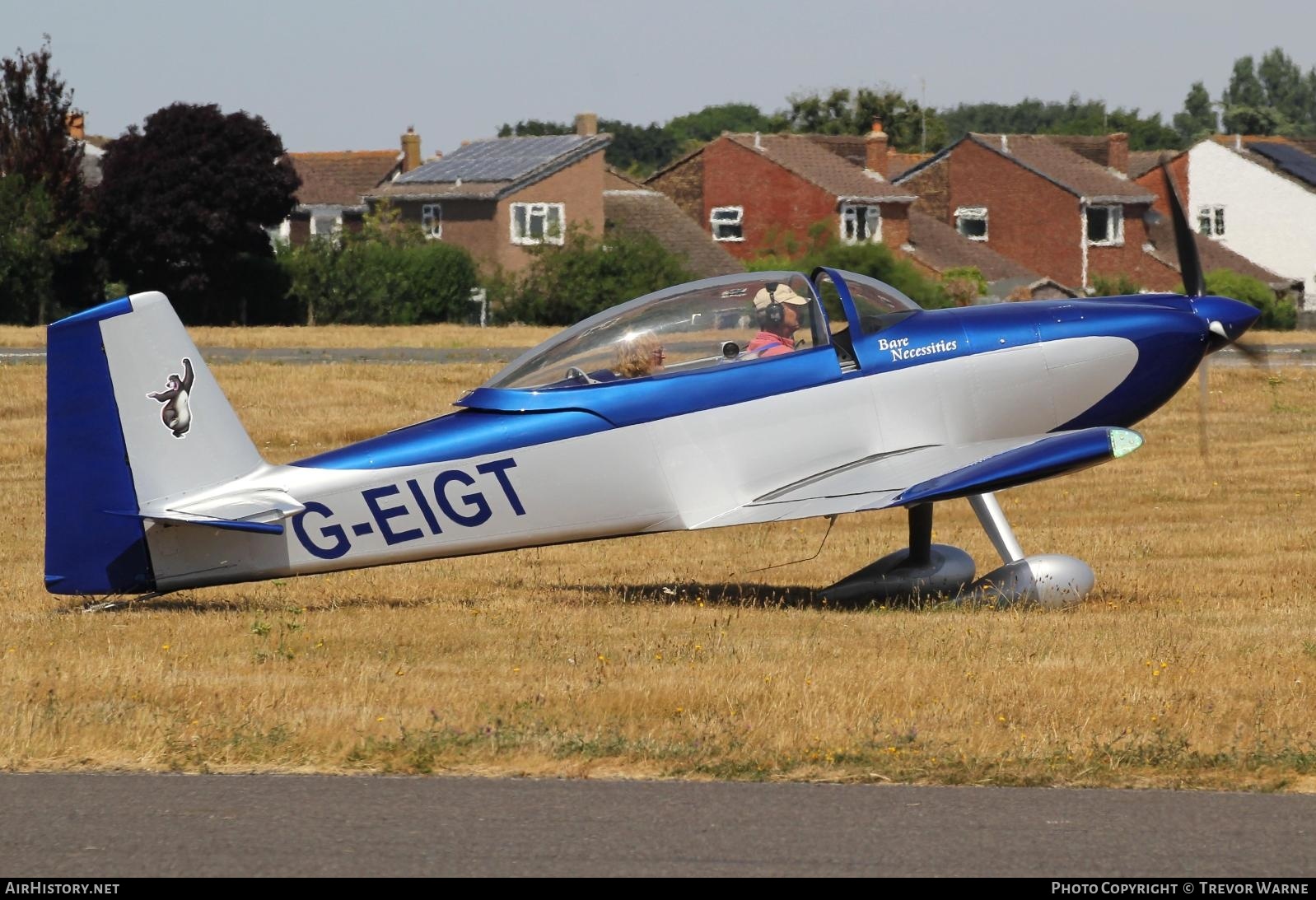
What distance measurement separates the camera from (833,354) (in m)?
11.3

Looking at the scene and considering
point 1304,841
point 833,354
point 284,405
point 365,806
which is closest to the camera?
point 1304,841

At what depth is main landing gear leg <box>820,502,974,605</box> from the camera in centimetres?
1208

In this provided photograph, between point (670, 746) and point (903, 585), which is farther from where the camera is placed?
point (903, 585)

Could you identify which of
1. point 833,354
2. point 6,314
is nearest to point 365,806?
point 833,354

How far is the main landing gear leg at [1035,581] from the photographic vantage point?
1141 centimetres

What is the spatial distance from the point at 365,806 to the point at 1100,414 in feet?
23.1

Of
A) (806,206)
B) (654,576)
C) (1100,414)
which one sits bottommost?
(654,576)

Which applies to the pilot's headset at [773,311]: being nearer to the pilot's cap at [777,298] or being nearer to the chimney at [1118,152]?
the pilot's cap at [777,298]

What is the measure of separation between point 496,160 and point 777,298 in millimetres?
55431

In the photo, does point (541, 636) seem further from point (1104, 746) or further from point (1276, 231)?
point (1276, 231)

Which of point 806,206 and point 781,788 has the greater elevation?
point 806,206

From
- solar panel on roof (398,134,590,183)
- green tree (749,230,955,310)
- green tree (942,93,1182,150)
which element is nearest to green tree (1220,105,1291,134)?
green tree (942,93,1182,150)

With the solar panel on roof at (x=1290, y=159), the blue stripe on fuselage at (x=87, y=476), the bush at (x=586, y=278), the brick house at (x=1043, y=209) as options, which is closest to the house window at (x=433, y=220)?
the bush at (x=586, y=278)

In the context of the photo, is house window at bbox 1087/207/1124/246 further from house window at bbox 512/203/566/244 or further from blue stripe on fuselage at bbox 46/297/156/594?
blue stripe on fuselage at bbox 46/297/156/594
